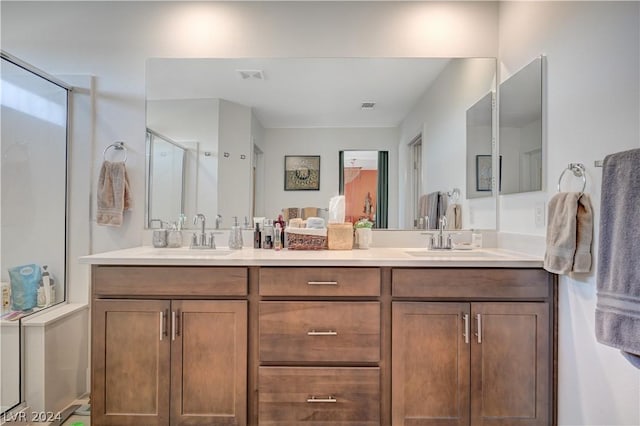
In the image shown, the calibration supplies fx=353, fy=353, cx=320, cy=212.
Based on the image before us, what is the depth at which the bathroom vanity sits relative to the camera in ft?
5.19

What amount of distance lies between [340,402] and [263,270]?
68cm

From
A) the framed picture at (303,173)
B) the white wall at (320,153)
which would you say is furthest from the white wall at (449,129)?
the framed picture at (303,173)

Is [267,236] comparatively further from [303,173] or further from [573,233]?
[573,233]

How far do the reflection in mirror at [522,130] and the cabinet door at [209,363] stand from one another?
1.57 m

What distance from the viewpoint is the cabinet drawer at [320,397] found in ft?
5.18

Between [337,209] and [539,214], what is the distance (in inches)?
41.7

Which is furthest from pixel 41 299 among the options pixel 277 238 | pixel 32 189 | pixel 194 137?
pixel 277 238

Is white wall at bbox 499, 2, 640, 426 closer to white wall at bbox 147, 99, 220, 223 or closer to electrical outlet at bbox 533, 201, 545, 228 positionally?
electrical outlet at bbox 533, 201, 545, 228

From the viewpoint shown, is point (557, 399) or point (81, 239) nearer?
point (557, 399)

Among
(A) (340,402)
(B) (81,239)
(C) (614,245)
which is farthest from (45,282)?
(C) (614,245)

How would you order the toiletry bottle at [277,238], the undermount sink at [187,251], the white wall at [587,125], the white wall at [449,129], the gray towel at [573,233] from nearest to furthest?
the white wall at [587,125] < the gray towel at [573,233] < the undermount sink at [187,251] < the toiletry bottle at [277,238] < the white wall at [449,129]

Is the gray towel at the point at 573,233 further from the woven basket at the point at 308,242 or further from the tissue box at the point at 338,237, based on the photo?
the woven basket at the point at 308,242

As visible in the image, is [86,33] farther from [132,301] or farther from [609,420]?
[609,420]

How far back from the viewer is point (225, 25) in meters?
2.18
